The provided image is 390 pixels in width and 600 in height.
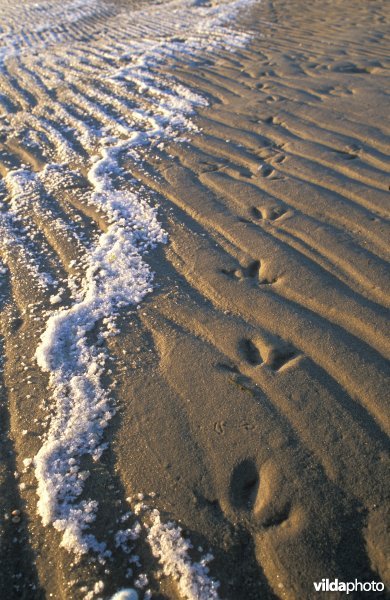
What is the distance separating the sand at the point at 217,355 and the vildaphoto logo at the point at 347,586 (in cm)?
2

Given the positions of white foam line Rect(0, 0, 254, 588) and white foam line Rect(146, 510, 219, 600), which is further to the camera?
white foam line Rect(0, 0, 254, 588)

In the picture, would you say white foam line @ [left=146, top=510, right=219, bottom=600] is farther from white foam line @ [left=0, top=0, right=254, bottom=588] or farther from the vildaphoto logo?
the vildaphoto logo

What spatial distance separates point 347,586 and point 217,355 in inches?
42.5

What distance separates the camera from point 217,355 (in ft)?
7.58

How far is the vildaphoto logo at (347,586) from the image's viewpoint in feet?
5.04

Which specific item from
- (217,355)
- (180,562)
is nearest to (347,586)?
(180,562)

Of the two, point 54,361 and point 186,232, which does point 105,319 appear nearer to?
point 54,361

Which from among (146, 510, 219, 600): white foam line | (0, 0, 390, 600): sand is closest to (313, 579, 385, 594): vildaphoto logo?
(0, 0, 390, 600): sand

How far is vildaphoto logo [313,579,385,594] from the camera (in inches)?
60.4

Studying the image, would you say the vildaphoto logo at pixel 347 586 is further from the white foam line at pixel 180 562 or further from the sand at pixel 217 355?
the white foam line at pixel 180 562

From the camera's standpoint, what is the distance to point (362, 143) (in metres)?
3.98

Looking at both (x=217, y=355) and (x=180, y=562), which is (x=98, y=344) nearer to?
(x=217, y=355)

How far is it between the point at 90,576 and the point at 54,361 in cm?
102

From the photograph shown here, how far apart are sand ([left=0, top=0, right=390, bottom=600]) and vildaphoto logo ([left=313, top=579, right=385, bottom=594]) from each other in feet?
0.06
